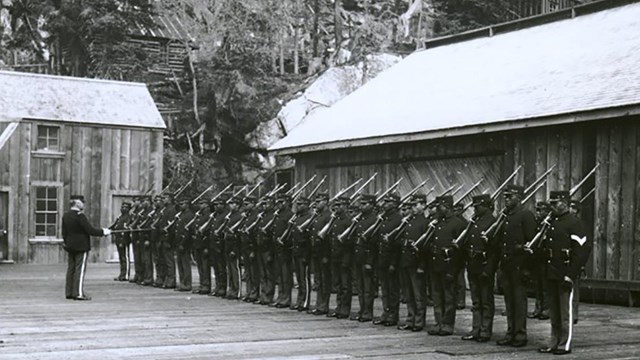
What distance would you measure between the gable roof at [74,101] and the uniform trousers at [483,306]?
1899 cm

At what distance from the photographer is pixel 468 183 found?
1861 cm

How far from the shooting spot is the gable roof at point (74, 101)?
27578 millimetres

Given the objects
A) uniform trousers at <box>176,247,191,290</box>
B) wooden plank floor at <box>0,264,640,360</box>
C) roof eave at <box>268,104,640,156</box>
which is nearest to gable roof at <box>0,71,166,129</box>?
roof eave at <box>268,104,640,156</box>

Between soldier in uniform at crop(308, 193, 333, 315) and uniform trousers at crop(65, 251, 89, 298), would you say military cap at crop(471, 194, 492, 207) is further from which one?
uniform trousers at crop(65, 251, 89, 298)

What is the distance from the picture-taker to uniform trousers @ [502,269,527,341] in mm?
11055

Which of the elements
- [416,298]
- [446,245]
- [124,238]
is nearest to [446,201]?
[446,245]

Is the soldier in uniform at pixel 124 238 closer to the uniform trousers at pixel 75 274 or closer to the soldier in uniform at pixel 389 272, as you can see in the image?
the uniform trousers at pixel 75 274

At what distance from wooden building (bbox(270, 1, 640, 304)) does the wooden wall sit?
6.77 metres

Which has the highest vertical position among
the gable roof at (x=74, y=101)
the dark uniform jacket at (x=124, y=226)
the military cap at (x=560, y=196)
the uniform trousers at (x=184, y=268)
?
the gable roof at (x=74, y=101)

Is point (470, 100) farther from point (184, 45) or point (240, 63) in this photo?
point (184, 45)

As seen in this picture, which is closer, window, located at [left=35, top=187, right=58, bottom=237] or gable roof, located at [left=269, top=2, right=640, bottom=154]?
gable roof, located at [left=269, top=2, right=640, bottom=154]

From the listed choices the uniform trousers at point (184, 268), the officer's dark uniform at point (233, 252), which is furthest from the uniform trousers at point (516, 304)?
the uniform trousers at point (184, 268)

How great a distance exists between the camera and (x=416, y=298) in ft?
41.6

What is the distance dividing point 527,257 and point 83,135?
65.0 ft
